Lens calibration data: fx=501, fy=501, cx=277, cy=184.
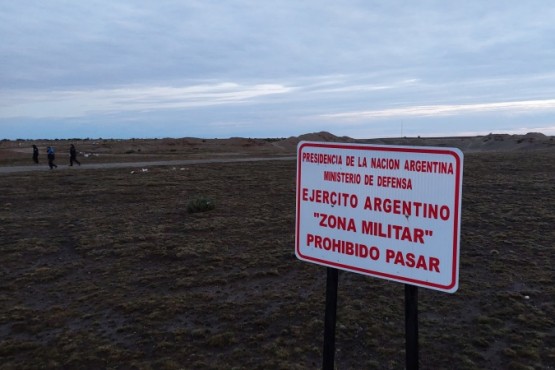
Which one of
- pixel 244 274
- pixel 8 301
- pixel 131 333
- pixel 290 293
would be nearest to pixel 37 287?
pixel 8 301

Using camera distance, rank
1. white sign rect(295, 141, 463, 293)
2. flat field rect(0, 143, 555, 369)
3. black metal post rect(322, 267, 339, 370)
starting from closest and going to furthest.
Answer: white sign rect(295, 141, 463, 293) → black metal post rect(322, 267, 339, 370) → flat field rect(0, 143, 555, 369)

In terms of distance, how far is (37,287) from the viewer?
7.29 metres

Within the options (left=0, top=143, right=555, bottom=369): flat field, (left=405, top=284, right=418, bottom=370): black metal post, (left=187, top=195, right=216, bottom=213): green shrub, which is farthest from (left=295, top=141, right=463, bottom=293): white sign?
(left=187, top=195, right=216, bottom=213): green shrub

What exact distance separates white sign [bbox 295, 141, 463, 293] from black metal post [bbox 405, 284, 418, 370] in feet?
0.42

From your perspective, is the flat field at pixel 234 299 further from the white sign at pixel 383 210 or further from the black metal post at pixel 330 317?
the white sign at pixel 383 210

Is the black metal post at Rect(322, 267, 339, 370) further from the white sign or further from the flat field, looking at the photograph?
the flat field

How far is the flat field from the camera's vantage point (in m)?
5.07

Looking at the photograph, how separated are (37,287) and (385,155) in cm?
622

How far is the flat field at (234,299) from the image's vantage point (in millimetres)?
5066

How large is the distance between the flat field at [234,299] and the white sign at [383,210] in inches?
85.6

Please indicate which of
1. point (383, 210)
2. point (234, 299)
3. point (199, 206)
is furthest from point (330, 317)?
point (199, 206)

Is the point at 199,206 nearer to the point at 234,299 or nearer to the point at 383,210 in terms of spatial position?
the point at 234,299

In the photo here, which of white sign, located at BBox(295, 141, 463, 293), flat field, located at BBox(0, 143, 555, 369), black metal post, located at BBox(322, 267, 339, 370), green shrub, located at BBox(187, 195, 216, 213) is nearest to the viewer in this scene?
white sign, located at BBox(295, 141, 463, 293)

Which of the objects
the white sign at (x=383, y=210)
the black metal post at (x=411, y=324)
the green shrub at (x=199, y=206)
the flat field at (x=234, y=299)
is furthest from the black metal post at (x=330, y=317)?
the green shrub at (x=199, y=206)
